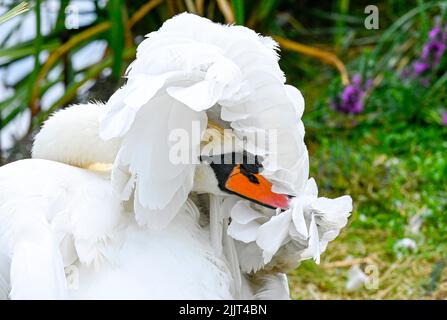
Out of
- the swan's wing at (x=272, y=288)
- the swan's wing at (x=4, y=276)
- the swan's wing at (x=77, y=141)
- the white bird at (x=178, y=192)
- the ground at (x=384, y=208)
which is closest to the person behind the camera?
the white bird at (x=178, y=192)

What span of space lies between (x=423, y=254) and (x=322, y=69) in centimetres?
166

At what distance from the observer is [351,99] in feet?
12.4

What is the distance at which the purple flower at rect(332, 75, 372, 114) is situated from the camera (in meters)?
3.78

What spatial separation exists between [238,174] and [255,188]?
0.13 ft

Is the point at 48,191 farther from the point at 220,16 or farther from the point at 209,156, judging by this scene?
the point at 220,16

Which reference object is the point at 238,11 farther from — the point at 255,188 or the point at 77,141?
the point at 255,188

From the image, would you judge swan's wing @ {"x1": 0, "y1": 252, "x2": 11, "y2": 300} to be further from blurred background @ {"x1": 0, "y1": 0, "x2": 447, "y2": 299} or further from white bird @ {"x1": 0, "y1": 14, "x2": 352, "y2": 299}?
blurred background @ {"x1": 0, "y1": 0, "x2": 447, "y2": 299}

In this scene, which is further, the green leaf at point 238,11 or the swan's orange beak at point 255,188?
the green leaf at point 238,11

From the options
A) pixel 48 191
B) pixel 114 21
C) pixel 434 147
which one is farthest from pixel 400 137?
pixel 48 191

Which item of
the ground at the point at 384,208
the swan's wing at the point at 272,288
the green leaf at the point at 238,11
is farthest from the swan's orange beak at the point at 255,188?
the green leaf at the point at 238,11

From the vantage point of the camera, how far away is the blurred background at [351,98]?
301 cm

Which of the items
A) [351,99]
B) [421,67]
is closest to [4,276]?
[351,99]

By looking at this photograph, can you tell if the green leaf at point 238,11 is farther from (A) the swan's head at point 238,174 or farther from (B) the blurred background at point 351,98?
(A) the swan's head at point 238,174

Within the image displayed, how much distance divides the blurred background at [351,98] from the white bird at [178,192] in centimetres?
120
